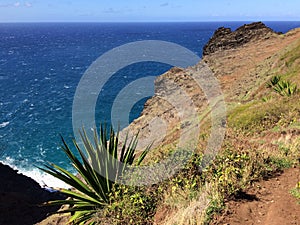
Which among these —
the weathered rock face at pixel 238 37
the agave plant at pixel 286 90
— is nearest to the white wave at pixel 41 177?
the agave plant at pixel 286 90

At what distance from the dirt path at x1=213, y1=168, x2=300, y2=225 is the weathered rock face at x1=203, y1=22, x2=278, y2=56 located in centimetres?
3828

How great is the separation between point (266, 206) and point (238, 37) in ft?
133

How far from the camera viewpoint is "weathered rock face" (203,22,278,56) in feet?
137

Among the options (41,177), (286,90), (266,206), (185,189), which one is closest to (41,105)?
(41,177)

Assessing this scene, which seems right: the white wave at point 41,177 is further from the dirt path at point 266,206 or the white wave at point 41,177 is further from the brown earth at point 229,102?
the dirt path at point 266,206

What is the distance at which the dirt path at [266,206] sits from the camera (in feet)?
15.4

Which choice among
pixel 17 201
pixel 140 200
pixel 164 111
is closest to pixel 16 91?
pixel 164 111

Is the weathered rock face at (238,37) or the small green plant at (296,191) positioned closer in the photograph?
the small green plant at (296,191)

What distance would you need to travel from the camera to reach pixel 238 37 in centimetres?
4253

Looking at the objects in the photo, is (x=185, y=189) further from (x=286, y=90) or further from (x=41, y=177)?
(x=41, y=177)

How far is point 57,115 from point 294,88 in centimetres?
A: 3451

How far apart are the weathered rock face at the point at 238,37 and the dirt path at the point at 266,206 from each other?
126ft

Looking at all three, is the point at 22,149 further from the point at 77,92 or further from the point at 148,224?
the point at 148,224

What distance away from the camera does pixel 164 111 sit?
27.8 m
